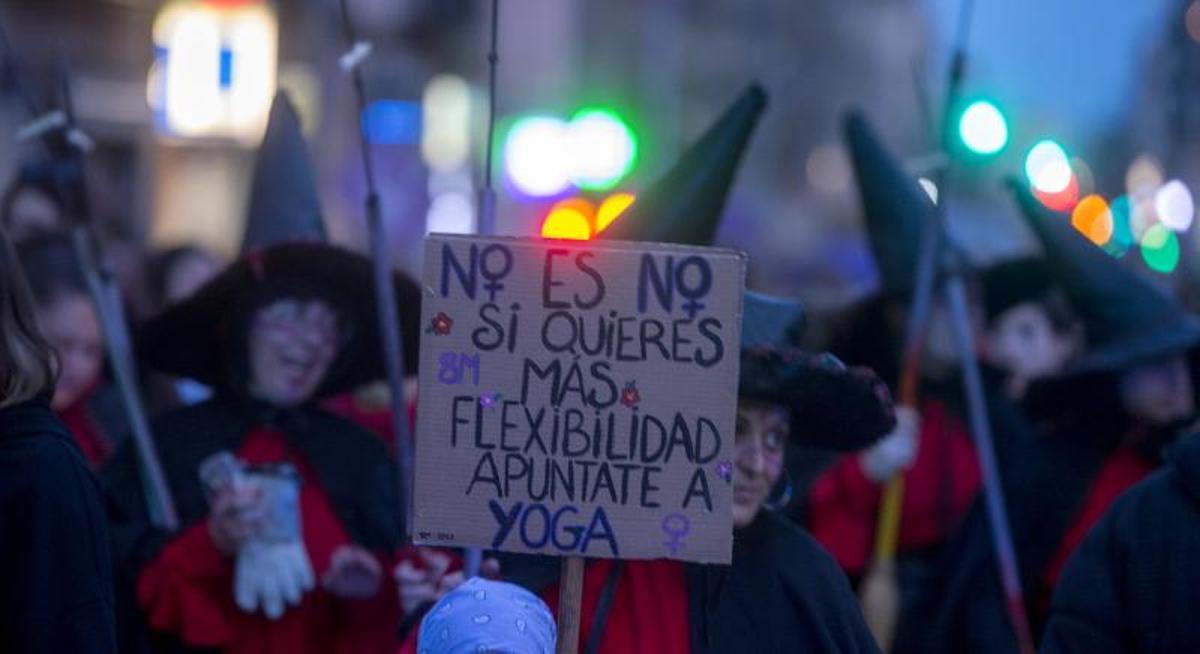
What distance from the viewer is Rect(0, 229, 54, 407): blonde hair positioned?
165 inches

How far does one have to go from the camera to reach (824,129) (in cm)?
6462

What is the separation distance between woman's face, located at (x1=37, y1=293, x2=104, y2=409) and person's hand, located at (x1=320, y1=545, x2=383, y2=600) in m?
1.32

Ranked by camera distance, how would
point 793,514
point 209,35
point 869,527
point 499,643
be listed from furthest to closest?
point 209,35, point 869,527, point 793,514, point 499,643

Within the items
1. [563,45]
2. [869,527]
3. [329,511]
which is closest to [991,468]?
[869,527]

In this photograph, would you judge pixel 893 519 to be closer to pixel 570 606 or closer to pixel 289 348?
pixel 289 348

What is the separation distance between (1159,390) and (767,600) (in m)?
2.76

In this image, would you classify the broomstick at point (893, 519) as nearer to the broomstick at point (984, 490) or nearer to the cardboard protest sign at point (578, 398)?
the broomstick at point (984, 490)

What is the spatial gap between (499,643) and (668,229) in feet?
5.47

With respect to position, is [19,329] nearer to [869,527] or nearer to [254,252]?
[254,252]

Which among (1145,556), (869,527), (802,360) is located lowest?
Answer: (869,527)

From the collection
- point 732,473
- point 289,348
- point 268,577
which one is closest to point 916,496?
point 289,348

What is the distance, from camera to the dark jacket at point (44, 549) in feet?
13.5

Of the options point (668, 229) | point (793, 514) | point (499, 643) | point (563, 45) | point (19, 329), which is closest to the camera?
point (499, 643)

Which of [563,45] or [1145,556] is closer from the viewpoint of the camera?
[1145,556]
